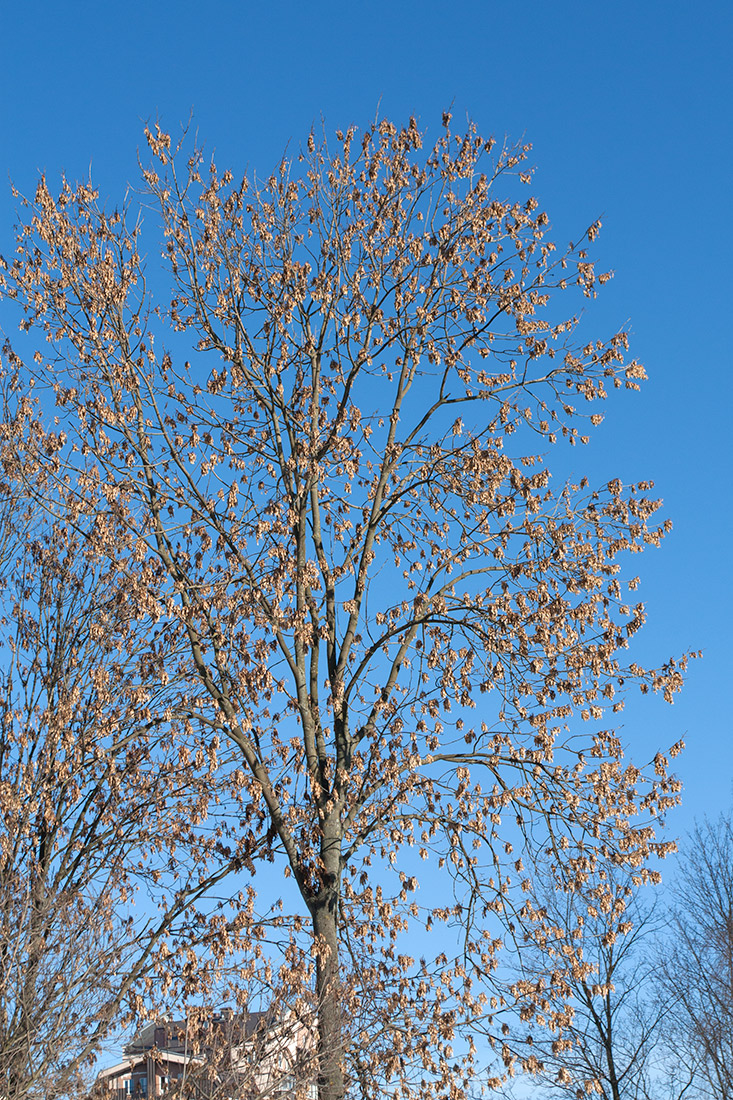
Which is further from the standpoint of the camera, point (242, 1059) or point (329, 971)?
point (329, 971)

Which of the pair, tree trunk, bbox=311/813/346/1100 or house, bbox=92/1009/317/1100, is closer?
house, bbox=92/1009/317/1100

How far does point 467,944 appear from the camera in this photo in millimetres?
11172

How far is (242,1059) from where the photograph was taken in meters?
10.0

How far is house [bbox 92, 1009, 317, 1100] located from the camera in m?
9.68

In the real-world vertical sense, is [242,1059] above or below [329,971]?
below

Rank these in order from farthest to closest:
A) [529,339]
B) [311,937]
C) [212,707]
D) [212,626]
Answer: [529,339]
[212,707]
[212,626]
[311,937]

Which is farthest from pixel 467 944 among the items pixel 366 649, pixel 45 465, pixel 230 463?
pixel 45 465

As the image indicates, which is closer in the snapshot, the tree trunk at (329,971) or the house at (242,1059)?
the house at (242,1059)

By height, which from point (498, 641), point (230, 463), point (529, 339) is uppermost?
point (529, 339)

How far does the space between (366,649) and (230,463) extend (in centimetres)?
290

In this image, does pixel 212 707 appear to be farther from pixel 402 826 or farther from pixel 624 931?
pixel 624 931

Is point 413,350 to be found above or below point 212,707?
above

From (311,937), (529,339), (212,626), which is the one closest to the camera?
(311,937)

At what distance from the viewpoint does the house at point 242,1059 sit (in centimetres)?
968
